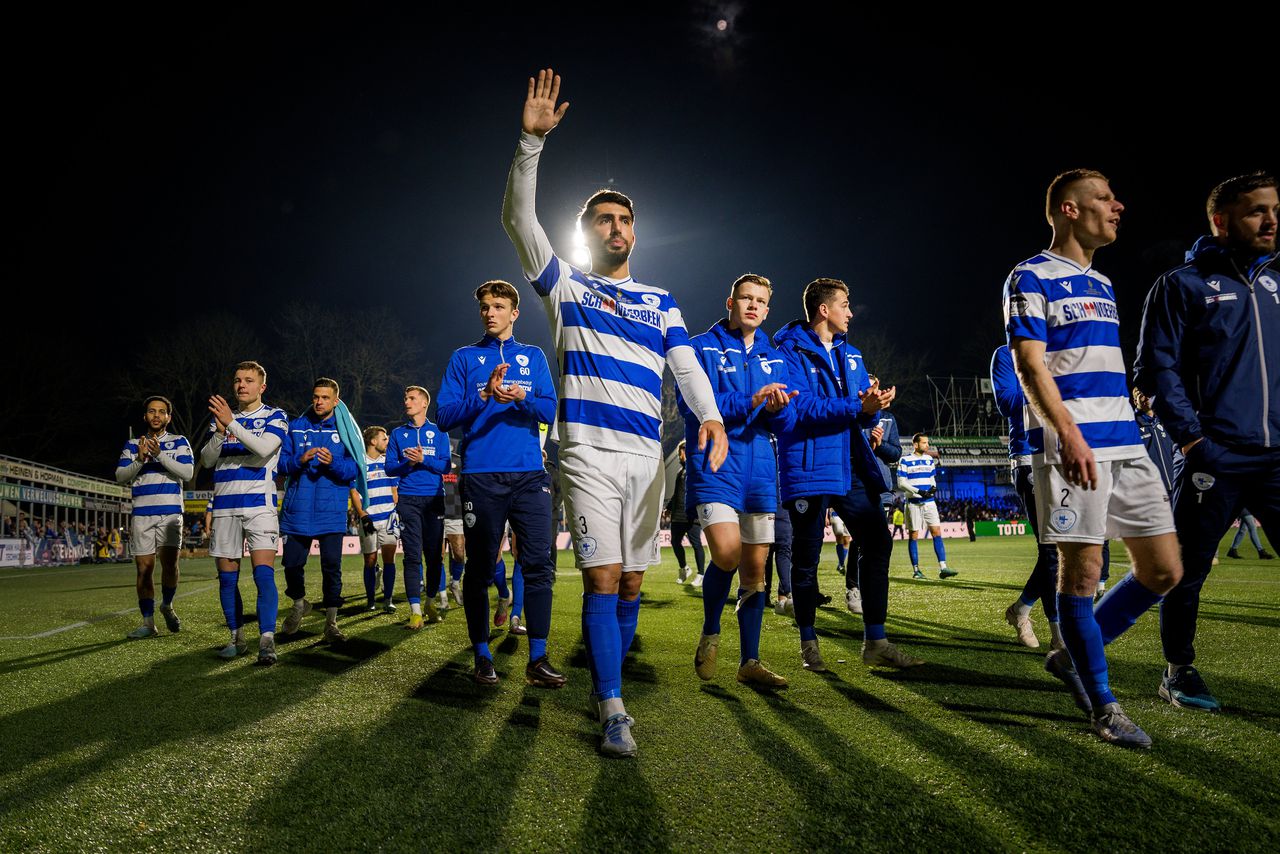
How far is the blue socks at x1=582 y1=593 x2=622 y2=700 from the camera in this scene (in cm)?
318

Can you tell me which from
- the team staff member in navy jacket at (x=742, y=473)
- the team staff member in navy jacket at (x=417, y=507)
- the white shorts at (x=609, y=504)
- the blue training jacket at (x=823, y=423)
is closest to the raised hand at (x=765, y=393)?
the team staff member in navy jacket at (x=742, y=473)

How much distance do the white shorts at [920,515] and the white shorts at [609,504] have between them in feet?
32.4

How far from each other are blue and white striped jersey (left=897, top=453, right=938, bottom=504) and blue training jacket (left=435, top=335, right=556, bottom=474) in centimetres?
902

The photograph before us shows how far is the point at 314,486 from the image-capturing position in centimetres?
637

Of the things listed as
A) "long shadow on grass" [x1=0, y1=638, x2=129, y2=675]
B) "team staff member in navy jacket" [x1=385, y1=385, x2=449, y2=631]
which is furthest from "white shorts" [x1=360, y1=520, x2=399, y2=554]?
"long shadow on grass" [x1=0, y1=638, x2=129, y2=675]

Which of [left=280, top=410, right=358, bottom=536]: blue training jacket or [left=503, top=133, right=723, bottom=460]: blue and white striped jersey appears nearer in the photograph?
[left=503, top=133, right=723, bottom=460]: blue and white striped jersey

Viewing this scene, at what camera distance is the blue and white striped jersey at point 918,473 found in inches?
487

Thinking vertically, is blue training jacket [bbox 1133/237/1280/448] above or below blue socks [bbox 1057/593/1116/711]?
above

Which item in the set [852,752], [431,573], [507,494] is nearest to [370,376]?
[431,573]

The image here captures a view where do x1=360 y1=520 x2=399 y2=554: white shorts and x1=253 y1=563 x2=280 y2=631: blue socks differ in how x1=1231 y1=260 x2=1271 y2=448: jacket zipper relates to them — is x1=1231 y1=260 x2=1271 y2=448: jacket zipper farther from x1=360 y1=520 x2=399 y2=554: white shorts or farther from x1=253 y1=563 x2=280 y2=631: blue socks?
x1=360 y1=520 x2=399 y2=554: white shorts

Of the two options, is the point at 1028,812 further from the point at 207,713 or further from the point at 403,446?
the point at 403,446

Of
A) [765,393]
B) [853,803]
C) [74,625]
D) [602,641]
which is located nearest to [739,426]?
[765,393]

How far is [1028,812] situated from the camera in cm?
223

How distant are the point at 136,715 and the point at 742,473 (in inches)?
137
